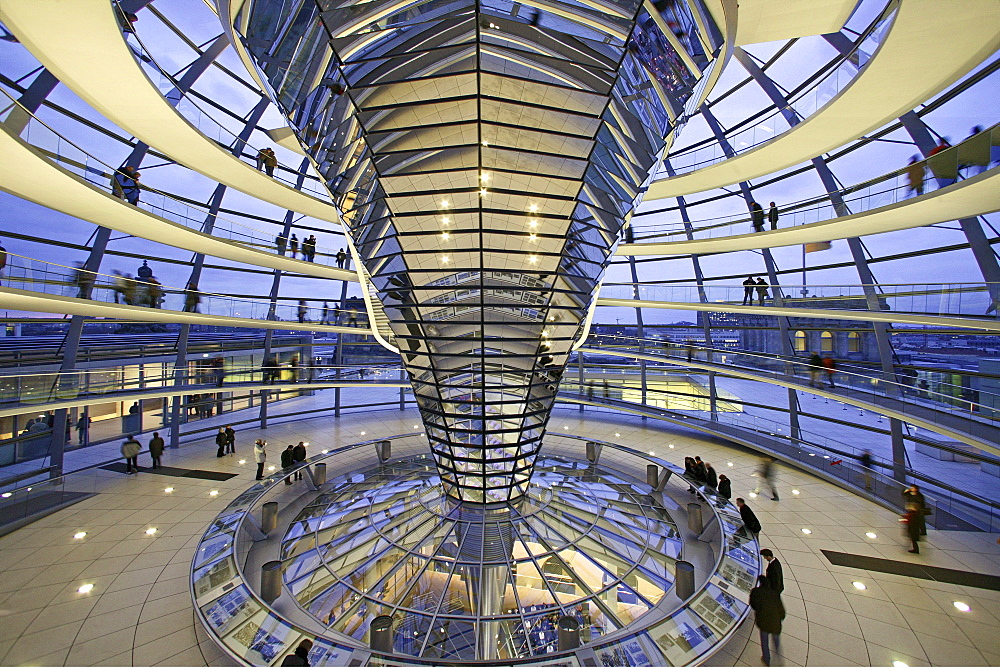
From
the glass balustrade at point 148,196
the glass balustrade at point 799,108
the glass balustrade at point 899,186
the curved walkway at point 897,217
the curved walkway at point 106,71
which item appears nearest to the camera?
the curved walkway at point 106,71

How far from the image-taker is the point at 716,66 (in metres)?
9.55

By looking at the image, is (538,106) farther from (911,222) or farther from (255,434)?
(255,434)

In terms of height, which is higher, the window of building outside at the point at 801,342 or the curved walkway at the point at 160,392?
the window of building outside at the point at 801,342

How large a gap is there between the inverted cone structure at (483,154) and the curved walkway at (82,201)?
504cm

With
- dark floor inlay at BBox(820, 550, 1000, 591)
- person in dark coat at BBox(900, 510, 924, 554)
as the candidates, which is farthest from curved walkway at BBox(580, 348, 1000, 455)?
dark floor inlay at BBox(820, 550, 1000, 591)

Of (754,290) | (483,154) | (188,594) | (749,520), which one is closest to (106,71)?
(483,154)

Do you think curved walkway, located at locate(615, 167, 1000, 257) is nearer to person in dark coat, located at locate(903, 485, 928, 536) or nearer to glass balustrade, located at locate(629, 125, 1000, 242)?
glass balustrade, located at locate(629, 125, 1000, 242)

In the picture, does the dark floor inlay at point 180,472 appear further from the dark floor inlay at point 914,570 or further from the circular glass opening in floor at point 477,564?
the dark floor inlay at point 914,570

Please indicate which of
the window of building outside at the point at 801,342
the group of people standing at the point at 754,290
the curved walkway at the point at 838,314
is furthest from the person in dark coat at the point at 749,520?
the window of building outside at the point at 801,342

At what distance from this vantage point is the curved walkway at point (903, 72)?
24.7 ft

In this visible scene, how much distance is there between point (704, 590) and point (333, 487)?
485 inches

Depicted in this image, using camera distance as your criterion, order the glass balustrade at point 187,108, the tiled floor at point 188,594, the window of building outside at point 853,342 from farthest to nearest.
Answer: the window of building outside at point 853,342
the glass balustrade at point 187,108
the tiled floor at point 188,594

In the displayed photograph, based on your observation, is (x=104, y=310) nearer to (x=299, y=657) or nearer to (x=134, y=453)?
(x=134, y=453)

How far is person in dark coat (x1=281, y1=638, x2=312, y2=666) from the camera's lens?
271 inches
